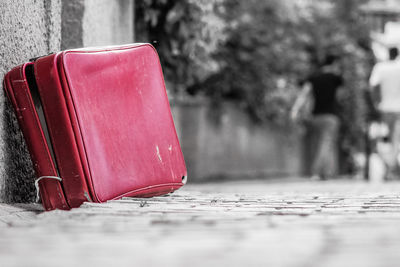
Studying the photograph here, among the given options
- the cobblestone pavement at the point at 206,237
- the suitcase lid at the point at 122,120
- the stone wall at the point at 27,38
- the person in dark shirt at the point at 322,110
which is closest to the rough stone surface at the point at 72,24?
the stone wall at the point at 27,38

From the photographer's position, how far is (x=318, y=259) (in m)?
1.39

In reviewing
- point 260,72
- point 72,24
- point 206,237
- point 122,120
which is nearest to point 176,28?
point 72,24

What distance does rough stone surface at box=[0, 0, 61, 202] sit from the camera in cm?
309

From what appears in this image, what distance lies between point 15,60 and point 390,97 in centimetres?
673

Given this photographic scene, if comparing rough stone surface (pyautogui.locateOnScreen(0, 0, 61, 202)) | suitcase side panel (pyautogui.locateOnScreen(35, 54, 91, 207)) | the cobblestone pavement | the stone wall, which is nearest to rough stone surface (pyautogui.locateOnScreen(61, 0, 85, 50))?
the stone wall

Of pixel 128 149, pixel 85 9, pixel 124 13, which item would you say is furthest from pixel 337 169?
pixel 128 149

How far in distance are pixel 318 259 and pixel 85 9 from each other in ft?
10.4

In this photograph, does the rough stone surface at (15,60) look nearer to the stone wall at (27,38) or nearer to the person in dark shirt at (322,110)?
the stone wall at (27,38)

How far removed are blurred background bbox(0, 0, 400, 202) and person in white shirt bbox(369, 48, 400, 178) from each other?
29 centimetres

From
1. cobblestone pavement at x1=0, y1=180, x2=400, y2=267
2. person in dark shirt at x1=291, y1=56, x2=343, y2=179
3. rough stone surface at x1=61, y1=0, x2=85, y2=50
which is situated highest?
rough stone surface at x1=61, y1=0, x2=85, y2=50

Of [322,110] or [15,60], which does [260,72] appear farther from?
[15,60]

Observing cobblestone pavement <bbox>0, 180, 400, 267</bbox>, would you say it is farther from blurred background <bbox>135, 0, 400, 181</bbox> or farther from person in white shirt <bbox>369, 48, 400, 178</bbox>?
blurred background <bbox>135, 0, 400, 181</bbox>

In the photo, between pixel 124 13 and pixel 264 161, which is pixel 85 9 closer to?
pixel 124 13

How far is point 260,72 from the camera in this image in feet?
39.6
